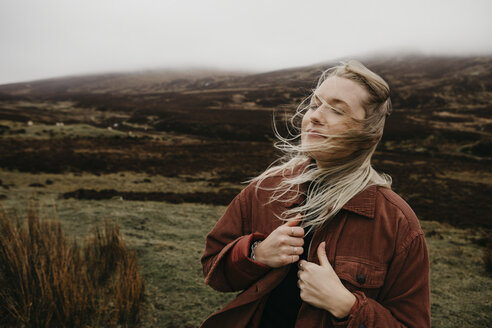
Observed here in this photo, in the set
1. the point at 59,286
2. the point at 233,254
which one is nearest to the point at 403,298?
the point at 233,254

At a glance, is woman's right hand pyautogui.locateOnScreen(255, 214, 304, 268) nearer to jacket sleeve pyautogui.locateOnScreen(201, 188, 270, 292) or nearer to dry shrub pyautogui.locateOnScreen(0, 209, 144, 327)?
jacket sleeve pyautogui.locateOnScreen(201, 188, 270, 292)

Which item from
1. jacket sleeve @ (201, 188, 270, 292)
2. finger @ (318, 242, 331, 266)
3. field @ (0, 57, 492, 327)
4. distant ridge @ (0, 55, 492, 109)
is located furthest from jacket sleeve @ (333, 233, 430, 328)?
distant ridge @ (0, 55, 492, 109)

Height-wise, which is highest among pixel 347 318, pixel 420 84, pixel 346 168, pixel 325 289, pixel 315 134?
pixel 420 84

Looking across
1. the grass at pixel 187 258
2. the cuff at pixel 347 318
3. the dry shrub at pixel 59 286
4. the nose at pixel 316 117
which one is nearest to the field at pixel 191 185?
the grass at pixel 187 258

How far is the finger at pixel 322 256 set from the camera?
4.17 ft

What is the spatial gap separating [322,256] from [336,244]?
115 mm

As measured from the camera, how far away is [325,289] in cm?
123

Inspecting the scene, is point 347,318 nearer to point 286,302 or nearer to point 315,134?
point 286,302

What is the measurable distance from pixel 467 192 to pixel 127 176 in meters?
17.1

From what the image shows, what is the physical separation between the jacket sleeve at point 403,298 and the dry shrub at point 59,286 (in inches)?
95.7

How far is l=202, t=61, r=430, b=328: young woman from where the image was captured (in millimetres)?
1243

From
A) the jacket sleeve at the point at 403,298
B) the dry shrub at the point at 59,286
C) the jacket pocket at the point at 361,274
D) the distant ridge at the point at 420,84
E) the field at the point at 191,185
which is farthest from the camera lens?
the distant ridge at the point at 420,84

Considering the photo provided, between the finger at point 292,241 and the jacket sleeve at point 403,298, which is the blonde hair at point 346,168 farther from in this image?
the jacket sleeve at point 403,298

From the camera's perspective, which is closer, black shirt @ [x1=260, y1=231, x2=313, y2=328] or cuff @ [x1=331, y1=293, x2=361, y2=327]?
cuff @ [x1=331, y1=293, x2=361, y2=327]
